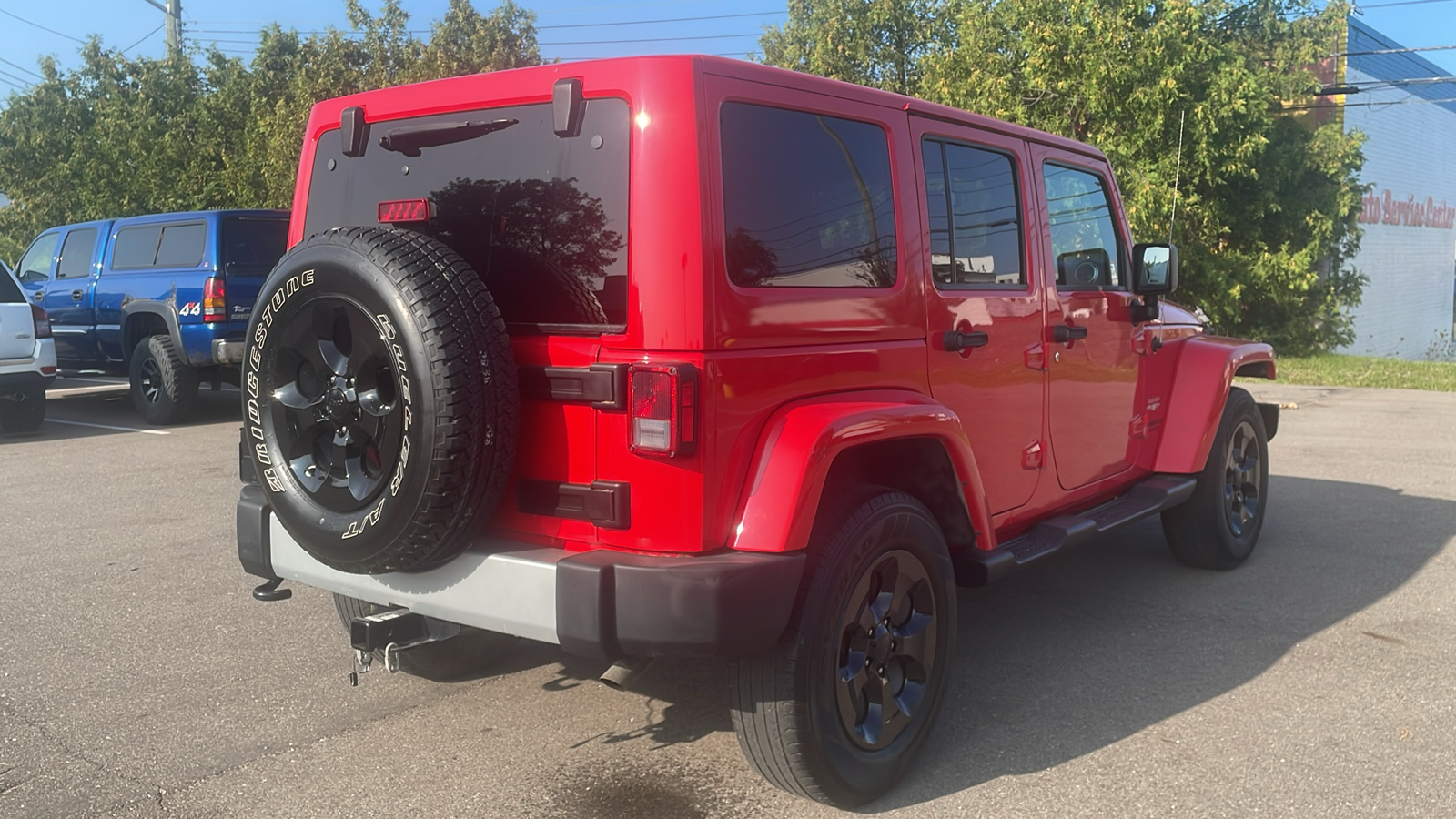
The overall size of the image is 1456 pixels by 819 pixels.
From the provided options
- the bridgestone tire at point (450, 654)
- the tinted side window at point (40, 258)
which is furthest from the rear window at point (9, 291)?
the bridgestone tire at point (450, 654)

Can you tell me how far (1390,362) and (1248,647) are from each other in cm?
1756

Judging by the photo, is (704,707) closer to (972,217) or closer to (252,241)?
(972,217)

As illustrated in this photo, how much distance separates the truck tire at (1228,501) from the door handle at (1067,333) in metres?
1.38

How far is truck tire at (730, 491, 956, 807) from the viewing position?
2.99 m

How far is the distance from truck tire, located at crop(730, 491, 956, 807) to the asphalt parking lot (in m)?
0.16

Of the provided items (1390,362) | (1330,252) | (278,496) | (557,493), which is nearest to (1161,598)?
(557,493)

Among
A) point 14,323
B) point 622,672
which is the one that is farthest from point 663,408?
point 14,323

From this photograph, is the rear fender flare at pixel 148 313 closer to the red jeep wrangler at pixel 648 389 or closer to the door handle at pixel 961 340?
the red jeep wrangler at pixel 648 389

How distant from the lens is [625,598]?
280 centimetres

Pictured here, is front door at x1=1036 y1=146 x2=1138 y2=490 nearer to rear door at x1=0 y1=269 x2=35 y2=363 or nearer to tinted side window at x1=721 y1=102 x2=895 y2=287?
tinted side window at x1=721 y1=102 x2=895 y2=287

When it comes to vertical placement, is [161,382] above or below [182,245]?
below

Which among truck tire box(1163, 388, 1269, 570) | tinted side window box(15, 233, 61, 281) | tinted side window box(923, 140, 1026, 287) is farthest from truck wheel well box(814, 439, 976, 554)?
tinted side window box(15, 233, 61, 281)

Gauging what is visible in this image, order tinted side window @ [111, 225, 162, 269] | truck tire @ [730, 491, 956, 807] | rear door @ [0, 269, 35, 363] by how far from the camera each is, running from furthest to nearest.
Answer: tinted side window @ [111, 225, 162, 269] → rear door @ [0, 269, 35, 363] → truck tire @ [730, 491, 956, 807]

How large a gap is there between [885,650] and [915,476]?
56cm
